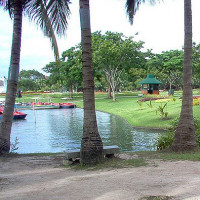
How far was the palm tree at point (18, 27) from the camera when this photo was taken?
9398 mm

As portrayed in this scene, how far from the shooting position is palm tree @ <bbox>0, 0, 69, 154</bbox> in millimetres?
9398

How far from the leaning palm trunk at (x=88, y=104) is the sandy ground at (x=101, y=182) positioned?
1.79 ft

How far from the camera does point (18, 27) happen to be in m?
9.46

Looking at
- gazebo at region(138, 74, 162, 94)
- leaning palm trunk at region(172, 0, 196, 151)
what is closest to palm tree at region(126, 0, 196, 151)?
leaning palm trunk at region(172, 0, 196, 151)

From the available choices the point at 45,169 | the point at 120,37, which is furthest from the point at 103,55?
the point at 45,169

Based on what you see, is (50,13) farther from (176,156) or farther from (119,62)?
(119,62)

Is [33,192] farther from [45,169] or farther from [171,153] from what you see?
[171,153]

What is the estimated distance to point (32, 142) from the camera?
16.0 m

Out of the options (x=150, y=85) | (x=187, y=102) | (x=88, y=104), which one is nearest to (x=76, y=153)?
(x=88, y=104)

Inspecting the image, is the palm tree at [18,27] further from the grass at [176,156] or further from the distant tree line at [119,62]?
the distant tree line at [119,62]

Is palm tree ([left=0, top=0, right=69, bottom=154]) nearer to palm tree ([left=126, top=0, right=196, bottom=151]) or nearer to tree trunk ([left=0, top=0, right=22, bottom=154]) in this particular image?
tree trunk ([left=0, top=0, right=22, bottom=154])

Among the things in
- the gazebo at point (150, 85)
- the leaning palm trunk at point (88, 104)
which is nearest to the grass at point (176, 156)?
the leaning palm trunk at point (88, 104)

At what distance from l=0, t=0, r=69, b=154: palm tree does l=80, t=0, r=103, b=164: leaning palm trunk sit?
220 cm

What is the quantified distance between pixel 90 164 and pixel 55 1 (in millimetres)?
5333
